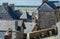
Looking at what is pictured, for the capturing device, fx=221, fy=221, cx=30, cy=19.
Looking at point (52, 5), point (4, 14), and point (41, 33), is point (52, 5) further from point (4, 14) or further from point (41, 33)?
point (41, 33)

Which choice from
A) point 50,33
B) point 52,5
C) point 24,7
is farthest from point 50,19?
point 24,7

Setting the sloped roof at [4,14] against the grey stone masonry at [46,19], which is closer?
the grey stone masonry at [46,19]

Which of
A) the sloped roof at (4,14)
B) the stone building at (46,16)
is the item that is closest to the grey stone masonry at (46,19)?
the stone building at (46,16)

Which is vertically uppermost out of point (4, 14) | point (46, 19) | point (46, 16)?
point (4, 14)

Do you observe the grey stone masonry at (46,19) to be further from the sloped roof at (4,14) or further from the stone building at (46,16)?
the sloped roof at (4,14)

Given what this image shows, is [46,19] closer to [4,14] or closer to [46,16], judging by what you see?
[46,16]

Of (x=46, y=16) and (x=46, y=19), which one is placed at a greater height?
(x=46, y=16)

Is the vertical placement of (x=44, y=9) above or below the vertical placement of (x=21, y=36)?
above

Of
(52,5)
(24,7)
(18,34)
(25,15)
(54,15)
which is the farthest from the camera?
(24,7)

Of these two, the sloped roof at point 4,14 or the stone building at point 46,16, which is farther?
the sloped roof at point 4,14

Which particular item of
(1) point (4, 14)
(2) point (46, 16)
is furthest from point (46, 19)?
(1) point (4, 14)

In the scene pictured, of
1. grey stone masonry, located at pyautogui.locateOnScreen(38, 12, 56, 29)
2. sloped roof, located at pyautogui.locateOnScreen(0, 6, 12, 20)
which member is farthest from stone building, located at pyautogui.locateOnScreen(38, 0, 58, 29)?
sloped roof, located at pyautogui.locateOnScreen(0, 6, 12, 20)

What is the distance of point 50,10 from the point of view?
44594 millimetres

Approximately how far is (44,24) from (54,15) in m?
2.69
